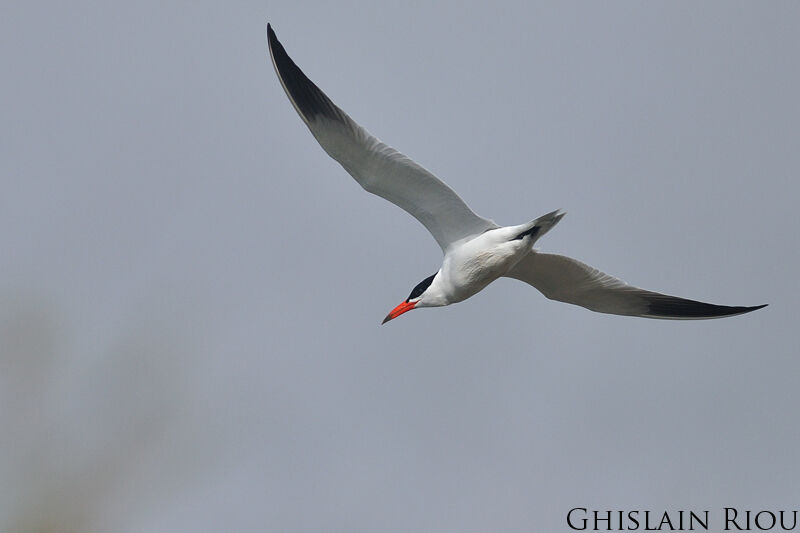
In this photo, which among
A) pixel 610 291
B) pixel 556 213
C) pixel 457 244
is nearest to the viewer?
pixel 556 213

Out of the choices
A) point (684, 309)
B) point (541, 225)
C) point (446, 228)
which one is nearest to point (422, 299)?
point (446, 228)

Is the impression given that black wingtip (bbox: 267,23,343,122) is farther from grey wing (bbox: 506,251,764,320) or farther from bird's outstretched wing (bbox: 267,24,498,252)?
Answer: grey wing (bbox: 506,251,764,320)

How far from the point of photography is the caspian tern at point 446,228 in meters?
11.2

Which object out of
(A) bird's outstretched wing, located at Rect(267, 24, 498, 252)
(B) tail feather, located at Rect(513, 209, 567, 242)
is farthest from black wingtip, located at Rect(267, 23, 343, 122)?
(B) tail feather, located at Rect(513, 209, 567, 242)

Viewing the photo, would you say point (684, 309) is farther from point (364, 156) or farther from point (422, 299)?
point (364, 156)

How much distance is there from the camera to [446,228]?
470 inches

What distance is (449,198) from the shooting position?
37.9 ft

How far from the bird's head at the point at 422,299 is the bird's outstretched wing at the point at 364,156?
804 millimetres

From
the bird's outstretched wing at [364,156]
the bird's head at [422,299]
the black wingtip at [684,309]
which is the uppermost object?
the bird's outstretched wing at [364,156]

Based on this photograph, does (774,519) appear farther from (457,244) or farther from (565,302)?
(457,244)

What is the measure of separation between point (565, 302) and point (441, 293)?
1.66 m

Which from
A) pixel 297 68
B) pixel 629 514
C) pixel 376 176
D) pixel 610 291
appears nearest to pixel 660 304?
pixel 610 291

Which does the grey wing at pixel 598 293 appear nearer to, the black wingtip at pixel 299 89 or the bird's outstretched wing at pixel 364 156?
the bird's outstretched wing at pixel 364 156

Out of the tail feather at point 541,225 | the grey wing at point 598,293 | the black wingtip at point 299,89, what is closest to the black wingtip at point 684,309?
the grey wing at point 598,293
